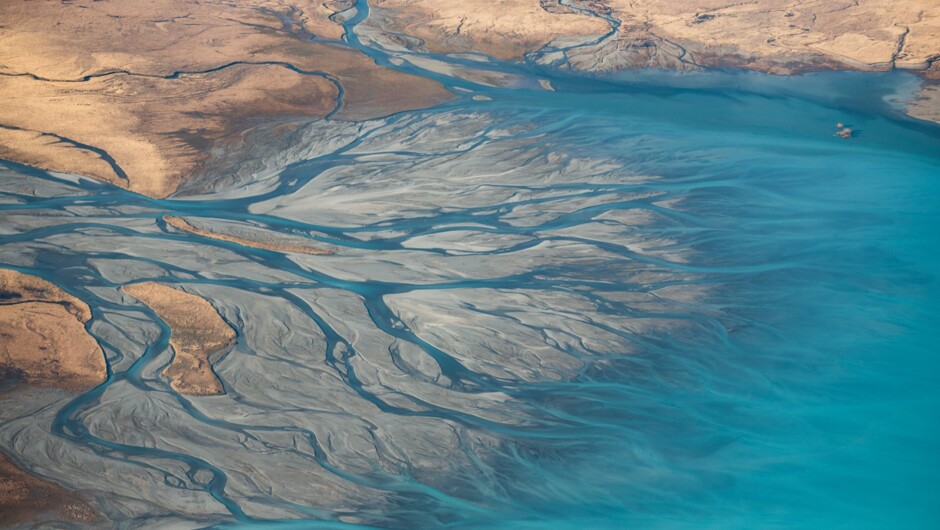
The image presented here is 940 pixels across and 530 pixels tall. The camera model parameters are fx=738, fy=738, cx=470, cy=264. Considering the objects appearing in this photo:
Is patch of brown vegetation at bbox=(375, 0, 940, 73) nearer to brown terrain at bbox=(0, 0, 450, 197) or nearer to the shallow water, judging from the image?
the shallow water

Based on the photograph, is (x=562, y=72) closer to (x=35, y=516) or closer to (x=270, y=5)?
(x=270, y=5)

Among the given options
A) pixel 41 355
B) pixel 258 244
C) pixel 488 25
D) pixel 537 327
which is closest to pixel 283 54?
pixel 488 25

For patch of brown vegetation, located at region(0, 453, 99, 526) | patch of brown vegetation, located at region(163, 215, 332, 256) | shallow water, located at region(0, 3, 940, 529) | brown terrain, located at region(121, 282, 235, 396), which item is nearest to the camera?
patch of brown vegetation, located at region(0, 453, 99, 526)

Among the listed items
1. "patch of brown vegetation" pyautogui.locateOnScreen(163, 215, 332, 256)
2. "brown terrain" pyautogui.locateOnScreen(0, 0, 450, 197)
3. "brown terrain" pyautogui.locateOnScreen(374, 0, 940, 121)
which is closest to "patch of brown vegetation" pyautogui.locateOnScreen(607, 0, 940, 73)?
"brown terrain" pyautogui.locateOnScreen(374, 0, 940, 121)

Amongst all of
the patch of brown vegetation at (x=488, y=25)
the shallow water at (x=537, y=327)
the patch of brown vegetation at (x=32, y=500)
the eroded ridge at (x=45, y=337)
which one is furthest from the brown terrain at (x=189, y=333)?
the patch of brown vegetation at (x=488, y=25)

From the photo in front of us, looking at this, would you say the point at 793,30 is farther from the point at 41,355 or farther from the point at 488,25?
the point at 41,355

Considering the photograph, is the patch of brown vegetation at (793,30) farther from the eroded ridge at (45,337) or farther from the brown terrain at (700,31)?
the eroded ridge at (45,337)
